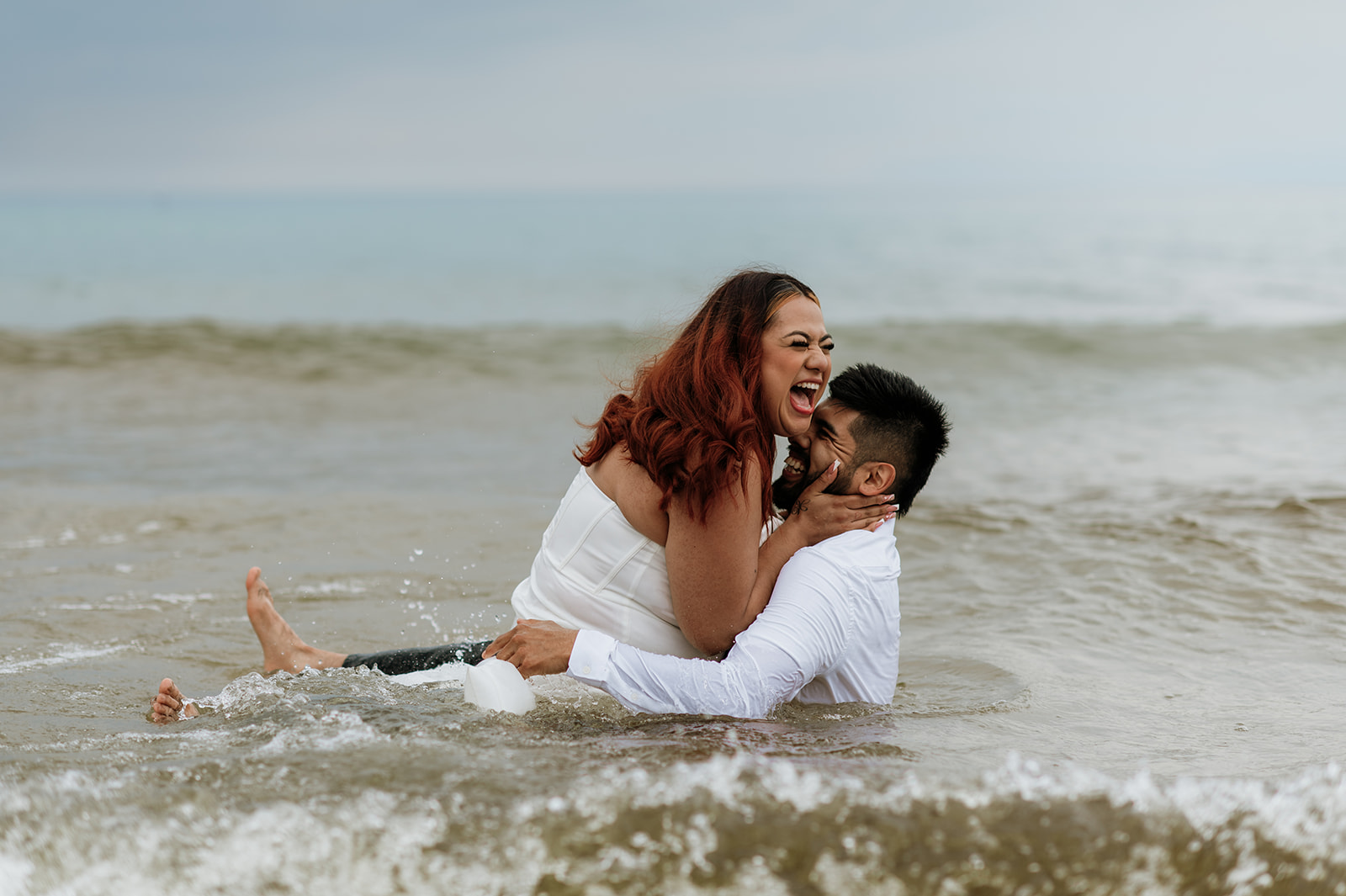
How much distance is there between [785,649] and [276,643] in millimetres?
2327

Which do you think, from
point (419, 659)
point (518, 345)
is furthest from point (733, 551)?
point (518, 345)

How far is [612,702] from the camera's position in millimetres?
3945

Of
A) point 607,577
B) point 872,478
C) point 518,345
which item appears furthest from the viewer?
point 518,345

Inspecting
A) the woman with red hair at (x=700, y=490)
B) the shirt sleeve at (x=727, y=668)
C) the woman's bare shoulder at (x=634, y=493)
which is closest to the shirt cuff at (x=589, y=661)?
the shirt sleeve at (x=727, y=668)

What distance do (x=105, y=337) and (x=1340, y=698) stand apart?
18604mm

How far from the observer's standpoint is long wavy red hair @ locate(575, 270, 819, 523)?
354cm

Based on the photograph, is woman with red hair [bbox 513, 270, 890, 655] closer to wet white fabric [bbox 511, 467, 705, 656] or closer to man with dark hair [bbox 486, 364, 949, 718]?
wet white fabric [bbox 511, 467, 705, 656]

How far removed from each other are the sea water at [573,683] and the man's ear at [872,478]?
2.71ft

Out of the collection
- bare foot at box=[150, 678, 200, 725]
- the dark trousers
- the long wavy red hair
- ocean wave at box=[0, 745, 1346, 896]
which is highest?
the long wavy red hair

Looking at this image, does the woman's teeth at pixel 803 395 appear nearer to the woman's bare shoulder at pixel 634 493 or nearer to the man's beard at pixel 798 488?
the man's beard at pixel 798 488

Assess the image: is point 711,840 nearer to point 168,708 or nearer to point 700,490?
point 700,490

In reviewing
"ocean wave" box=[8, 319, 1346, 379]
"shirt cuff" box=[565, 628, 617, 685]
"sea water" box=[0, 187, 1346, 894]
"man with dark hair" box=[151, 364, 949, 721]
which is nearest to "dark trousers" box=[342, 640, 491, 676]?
"man with dark hair" box=[151, 364, 949, 721]

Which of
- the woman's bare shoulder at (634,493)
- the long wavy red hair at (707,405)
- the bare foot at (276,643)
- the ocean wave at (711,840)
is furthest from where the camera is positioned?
the bare foot at (276,643)

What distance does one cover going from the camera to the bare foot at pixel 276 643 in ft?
15.6
